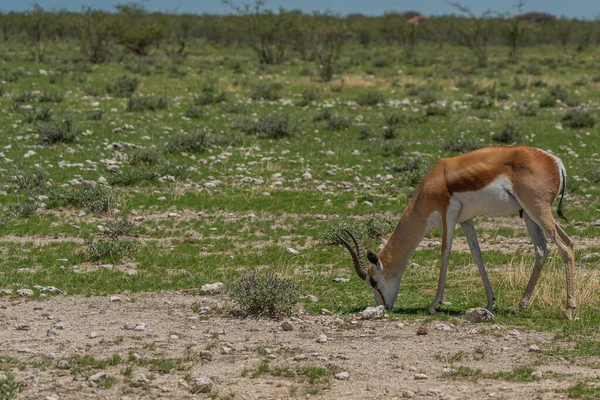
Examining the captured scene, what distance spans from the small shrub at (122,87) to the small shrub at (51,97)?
2364 mm

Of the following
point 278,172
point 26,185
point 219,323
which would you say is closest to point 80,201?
point 26,185

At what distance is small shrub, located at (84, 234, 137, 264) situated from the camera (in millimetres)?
12156

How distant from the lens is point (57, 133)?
19938mm

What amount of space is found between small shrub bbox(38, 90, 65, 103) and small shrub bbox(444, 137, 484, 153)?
41.5 feet

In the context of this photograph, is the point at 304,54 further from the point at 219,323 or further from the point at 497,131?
the point at 219,323

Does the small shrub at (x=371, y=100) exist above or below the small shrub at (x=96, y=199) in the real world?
above

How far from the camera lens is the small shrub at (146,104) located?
25.4m

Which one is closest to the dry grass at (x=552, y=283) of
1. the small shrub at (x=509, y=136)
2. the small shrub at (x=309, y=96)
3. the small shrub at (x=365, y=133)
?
the small shrub at (x=509, y=136)

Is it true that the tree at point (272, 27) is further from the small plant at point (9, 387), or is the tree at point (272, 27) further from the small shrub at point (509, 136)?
the small plant at point (9, 387)

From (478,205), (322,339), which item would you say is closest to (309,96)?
(478,205)

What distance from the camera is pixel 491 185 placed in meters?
9.43

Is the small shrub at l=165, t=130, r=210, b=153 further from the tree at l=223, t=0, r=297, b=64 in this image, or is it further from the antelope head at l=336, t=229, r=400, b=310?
the tree at l=223, t=0, r=297, b=64

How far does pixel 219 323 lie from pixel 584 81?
3205cm

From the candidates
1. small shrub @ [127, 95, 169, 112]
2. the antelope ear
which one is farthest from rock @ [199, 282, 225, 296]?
small shrub @ [127, 95, 169, 112]
